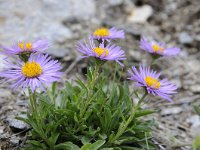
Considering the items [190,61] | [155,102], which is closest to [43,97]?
[155,102]

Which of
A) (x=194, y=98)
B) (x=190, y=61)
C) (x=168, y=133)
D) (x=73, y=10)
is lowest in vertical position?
(x=168, y=133)

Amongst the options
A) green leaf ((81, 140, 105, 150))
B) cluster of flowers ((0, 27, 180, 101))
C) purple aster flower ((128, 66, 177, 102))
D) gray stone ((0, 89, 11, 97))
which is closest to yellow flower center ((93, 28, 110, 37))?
cluster of flowers ((0, 27, 180, 101))

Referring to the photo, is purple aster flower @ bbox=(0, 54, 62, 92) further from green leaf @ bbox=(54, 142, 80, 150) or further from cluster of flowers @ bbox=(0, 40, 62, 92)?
green leaf @ bbox=(54, 142, 80, 150)

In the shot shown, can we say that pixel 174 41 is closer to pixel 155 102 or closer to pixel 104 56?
pixel 155 102

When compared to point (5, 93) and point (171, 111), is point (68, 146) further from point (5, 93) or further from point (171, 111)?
point (171, 111)

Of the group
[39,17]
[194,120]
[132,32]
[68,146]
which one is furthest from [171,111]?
[39,17]

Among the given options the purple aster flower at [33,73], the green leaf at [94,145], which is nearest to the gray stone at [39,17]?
the purple aster flower at [33,73]
